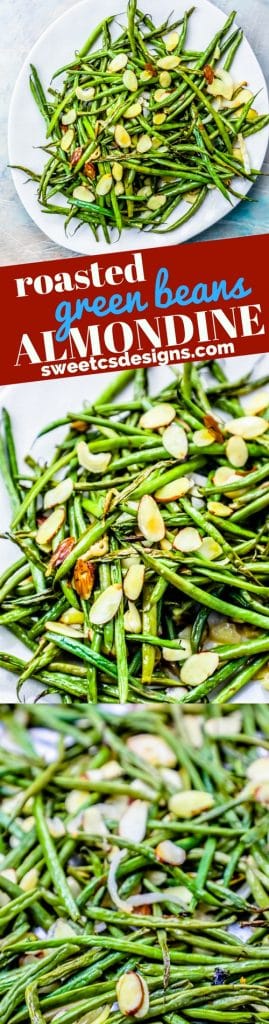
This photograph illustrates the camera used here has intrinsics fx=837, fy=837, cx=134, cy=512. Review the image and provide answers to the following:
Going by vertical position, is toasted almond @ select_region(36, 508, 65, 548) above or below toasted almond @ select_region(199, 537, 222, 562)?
above

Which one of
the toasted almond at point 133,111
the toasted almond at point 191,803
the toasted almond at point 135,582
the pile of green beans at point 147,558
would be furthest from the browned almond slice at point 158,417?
the toasted almond at point 191,803

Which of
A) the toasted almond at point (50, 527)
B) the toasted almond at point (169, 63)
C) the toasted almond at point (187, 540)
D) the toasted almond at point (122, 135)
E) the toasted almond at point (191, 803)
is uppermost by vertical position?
the toasted almond at point (169, 63)

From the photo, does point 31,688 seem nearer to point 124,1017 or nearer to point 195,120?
point 124,1017

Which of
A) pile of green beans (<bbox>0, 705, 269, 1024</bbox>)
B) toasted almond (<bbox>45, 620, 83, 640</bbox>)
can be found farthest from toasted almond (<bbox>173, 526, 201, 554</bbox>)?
pile of green beans (<bbox>0, 705, 269, 1024</bbox>)

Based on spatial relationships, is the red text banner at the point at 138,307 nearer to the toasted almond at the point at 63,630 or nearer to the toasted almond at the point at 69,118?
the toasted almond at the point at 69,118

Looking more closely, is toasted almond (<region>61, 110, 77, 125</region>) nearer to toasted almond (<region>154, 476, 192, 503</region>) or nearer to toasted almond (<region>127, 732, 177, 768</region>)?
toasted almond (<region>154, 476, 192, 503</region>)

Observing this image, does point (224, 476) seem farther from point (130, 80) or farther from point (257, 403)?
point (130, 80)

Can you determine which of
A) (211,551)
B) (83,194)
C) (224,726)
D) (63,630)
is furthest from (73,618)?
(83,194)
